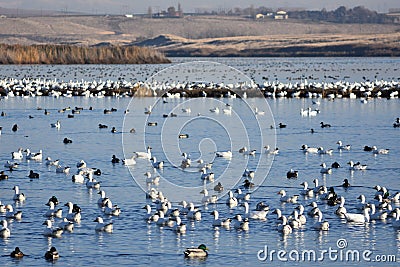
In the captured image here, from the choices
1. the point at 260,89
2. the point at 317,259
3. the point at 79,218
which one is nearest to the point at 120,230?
the point at 79,218

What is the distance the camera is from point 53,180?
21.1 m

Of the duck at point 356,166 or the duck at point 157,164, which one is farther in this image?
the duck at point 157,164

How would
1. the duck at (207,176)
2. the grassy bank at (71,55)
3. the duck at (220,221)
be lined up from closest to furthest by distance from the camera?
the duck at (220,221) < the duck at (207,176) < the grassy bank at (71,55)

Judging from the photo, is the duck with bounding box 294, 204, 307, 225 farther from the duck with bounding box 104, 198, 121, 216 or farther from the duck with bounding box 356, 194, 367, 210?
the duck with bounding box 104, 198, 121, 216

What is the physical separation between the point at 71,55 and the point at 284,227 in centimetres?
7103

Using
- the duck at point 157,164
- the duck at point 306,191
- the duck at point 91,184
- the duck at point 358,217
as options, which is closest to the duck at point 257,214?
the duck at point 358,217

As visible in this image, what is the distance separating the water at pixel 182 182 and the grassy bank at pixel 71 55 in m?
41.0

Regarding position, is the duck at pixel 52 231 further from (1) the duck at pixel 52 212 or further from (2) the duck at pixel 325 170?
(2) the duck at pixel 325 170

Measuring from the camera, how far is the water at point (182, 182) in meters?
14.7

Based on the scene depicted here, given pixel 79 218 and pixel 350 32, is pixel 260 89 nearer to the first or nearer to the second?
pixel 79 218

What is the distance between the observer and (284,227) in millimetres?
15664

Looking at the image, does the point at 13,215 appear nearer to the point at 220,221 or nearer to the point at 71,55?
the point at 220,221

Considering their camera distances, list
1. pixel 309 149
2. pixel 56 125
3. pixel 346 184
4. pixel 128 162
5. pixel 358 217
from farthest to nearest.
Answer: pixel 56 125 → pixel 309 149 → pixel 128 162 → pixel 346 184 → pixel 358 217

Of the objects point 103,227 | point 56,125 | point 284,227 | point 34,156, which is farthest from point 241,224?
point 56,125
